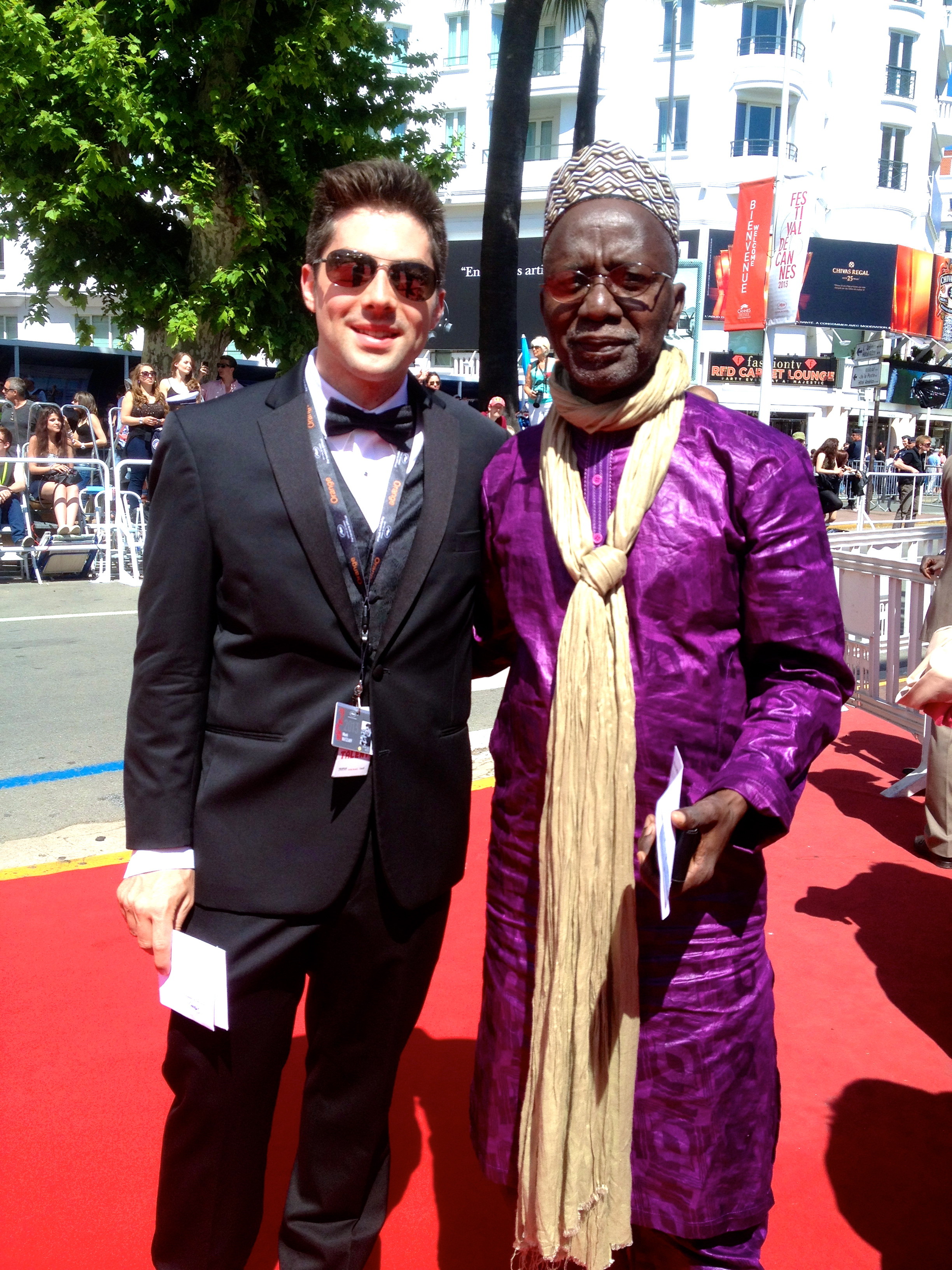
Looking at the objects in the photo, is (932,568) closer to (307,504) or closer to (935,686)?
(935,686)

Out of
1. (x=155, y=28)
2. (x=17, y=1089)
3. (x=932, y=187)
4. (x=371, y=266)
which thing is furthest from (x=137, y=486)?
(x=932, y=187)

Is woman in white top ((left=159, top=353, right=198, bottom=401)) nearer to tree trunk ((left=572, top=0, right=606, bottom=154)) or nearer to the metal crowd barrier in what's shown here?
tree trunk ((left=572, top=0, right=606, bottom=154))

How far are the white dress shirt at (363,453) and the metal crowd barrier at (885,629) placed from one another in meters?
3.87

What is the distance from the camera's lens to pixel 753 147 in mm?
37938

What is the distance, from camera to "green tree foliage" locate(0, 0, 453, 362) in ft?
44.7

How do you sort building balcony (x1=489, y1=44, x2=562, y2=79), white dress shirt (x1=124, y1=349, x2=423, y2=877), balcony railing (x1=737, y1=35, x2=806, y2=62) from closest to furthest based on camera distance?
white dress shirt (x1=124, y1=349, x2=423, y2=877) < balcony railing (x1=737, y1=35, x2=806, y2=62) < building balcony (x1=489, y1=44, x2=562, y2=79)

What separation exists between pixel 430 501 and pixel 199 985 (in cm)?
95

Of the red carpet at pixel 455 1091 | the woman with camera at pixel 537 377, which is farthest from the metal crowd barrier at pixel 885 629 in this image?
the woman with camera at pixel 537 377

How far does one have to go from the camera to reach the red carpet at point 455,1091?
2.51m

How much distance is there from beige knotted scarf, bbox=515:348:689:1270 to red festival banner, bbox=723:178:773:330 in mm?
23648

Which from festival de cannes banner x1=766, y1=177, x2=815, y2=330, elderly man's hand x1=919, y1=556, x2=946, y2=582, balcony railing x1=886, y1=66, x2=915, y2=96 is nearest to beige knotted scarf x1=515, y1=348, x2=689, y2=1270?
elderly man's hand x1=919, y1=556, x2=946, y2=582

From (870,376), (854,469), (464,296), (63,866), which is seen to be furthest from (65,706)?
(464,296)

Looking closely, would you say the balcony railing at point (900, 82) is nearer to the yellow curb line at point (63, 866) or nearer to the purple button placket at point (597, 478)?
the yellow curb line at point (63, 866)

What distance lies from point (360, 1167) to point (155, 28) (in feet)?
49.7
